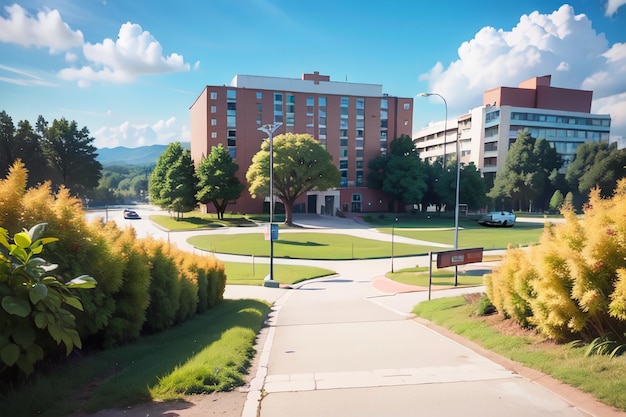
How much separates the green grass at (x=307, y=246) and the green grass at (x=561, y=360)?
81.7 feet

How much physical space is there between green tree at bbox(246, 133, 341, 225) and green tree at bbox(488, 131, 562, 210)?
3814 centimetres

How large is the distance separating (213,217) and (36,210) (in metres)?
64.5

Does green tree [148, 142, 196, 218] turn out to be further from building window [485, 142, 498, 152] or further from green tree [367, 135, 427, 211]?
building window [485, 142, 498, 152]

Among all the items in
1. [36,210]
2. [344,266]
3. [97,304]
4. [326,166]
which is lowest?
[344,266]

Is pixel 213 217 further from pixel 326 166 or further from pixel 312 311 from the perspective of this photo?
pixel 312 311

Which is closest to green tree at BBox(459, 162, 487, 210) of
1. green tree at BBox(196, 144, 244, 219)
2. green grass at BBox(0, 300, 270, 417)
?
green tree at BBox(196, 144, 244, 219)

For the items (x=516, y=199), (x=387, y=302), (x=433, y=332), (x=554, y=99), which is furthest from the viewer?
(x=554, y=99)

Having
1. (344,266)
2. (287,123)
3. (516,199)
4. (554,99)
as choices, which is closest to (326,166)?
(287,123)

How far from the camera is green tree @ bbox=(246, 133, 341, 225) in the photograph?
5669cm

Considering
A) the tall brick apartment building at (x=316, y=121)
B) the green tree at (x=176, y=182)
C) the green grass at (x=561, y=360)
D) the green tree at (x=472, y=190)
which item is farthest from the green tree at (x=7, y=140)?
the green tree at (x=472, y=190)

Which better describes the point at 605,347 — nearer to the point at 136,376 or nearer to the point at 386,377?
the point at 386,377

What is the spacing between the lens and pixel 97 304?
6.44 m

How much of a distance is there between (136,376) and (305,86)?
7435 centimetres

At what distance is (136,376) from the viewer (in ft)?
16.4
